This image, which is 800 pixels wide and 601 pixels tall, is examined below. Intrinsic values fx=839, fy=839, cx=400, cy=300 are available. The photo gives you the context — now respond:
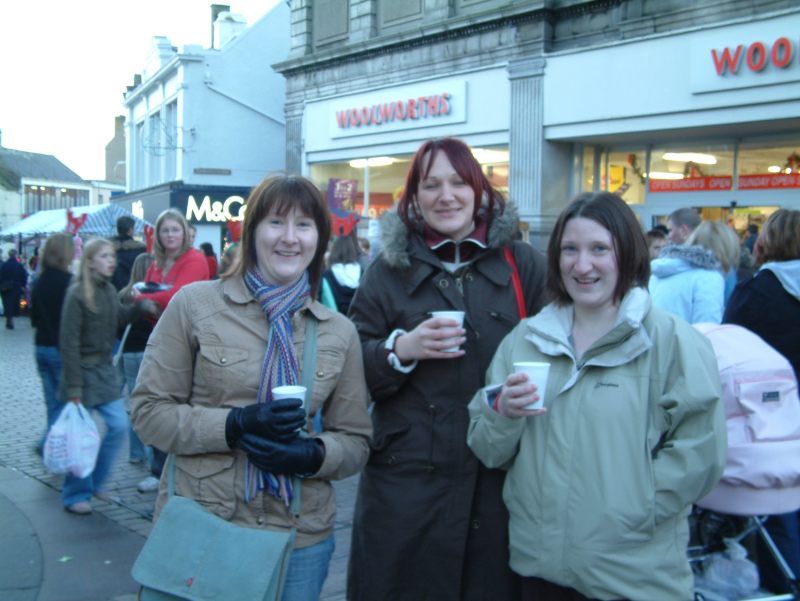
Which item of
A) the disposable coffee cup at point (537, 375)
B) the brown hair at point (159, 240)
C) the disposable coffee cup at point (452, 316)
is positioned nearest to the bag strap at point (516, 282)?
the disposable coffee cup at point (452, 316)

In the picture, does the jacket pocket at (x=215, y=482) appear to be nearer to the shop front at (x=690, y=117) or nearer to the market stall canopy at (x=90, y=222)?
the shop front at (x=690, y=117)

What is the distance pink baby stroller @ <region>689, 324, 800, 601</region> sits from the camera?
3.02 metres

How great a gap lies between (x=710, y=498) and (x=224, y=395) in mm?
1842

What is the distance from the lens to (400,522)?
112 inches

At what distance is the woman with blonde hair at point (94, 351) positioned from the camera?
601 cm

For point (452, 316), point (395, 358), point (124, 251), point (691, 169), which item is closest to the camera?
point (452, 316)

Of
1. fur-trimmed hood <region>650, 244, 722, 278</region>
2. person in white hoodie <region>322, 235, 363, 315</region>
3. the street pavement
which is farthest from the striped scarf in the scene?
person in white hoodie <region>322, 235, 363, 315</region>

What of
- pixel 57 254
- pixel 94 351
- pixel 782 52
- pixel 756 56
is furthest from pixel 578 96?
pixel 94 351

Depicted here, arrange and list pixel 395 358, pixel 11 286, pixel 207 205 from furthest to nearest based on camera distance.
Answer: pixel 207 205
pixel 11 286
pixel 395 358

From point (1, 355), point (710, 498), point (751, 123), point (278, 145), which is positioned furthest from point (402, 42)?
point (710, 498)

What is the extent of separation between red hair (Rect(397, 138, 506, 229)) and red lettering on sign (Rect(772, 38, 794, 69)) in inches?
433

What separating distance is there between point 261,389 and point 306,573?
596mm

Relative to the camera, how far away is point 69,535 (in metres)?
5.60

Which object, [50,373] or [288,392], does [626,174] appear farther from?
[288,392]
